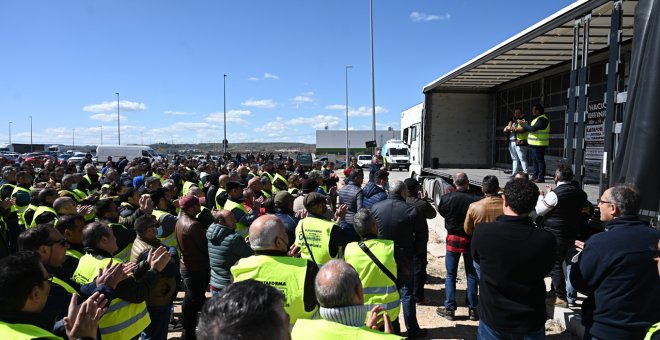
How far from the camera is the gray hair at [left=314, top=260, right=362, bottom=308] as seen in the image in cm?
213

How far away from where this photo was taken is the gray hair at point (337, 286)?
6.99 feet

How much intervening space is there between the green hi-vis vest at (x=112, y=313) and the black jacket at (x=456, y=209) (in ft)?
12.5

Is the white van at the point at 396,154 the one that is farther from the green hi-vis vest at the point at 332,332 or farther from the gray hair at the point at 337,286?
the green hi-vis vest at the point at 332,332

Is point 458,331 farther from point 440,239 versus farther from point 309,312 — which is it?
point 440,239

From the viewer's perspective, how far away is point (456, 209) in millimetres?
5504

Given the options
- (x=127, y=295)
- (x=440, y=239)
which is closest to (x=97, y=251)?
(x=127, y=295)

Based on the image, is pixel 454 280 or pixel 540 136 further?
pixel 540 136

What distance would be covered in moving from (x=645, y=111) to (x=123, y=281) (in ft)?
15.6

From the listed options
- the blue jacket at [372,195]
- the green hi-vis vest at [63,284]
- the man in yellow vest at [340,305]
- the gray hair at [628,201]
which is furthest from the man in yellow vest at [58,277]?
the blue jacket at [372,195]

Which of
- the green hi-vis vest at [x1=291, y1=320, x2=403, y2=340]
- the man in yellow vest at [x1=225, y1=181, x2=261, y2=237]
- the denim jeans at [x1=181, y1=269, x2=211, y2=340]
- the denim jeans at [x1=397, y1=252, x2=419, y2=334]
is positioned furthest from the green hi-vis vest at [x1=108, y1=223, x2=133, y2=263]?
the green hi-vis vest at [x1=291, y1=320, x2=403, y2=340]

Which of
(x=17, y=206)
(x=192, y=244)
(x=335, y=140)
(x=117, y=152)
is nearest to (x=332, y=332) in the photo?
(x=192, y=244)

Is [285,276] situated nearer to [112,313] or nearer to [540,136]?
[112,313]

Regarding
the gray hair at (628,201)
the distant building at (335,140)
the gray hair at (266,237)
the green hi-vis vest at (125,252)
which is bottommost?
the green hi-vis vest at (125,252)

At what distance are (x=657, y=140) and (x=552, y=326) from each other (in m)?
2.51
